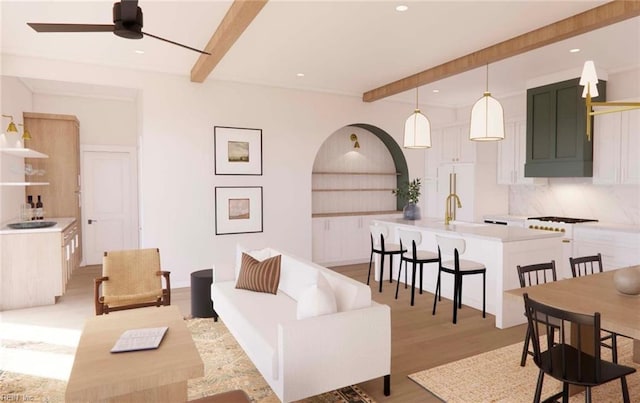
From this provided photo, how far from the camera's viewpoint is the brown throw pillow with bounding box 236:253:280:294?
3797 millimetres

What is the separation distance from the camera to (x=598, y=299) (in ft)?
8.39

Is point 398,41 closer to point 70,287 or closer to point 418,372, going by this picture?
point 418,372

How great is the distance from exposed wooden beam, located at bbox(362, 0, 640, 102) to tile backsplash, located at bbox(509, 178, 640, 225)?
272 cm

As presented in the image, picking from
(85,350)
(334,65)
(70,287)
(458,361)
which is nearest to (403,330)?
(458,361)

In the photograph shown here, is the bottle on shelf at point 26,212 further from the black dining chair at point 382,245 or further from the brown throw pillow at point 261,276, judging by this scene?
the black dining chair at point 382,245

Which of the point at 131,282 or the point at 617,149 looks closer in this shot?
the point at 131,282

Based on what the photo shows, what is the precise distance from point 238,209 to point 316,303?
3.75m

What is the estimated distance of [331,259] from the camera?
7285 mm

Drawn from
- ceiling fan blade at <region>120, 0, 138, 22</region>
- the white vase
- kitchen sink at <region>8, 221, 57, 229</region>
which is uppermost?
ceiling fan blade at <region>120, 0, 138, 22</region>

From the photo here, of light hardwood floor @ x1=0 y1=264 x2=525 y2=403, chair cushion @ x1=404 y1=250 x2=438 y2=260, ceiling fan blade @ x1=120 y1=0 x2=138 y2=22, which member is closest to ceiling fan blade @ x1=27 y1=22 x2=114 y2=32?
ceiling fan blade @ x1=120 y1=0 x2=138 y2=22

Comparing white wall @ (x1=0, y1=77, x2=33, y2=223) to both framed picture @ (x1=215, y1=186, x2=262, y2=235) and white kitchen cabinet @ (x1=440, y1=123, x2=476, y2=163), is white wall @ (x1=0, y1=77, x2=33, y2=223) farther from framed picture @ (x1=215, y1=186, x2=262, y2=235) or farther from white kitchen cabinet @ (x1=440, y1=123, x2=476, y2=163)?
white kitchen cabinet @ (x1=440, y1=123, x2=476, y2=163)

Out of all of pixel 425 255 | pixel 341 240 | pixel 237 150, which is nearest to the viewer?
pixel 425 255

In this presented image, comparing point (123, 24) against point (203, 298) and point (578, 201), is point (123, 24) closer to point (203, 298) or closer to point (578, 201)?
point (203, 298)

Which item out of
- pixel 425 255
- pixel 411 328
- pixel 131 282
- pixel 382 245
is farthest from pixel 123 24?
pixel 382 245
